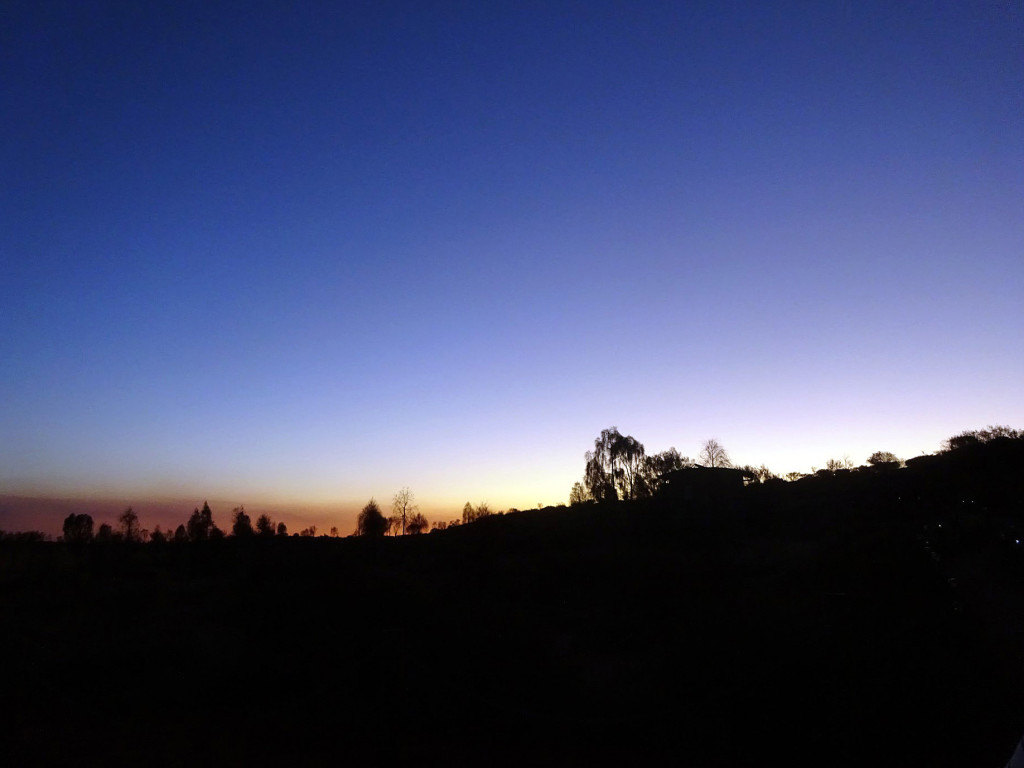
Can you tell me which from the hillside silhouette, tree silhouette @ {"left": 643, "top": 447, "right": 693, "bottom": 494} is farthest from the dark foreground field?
tree silhouette @ {"left": 643, "top": 447, "right": 693, "bottom": 494}

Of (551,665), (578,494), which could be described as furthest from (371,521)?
(551,665)

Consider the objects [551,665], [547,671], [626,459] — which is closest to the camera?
[547,671]

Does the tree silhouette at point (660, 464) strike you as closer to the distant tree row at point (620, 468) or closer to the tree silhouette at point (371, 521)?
the distant tree row at point (620, 468)

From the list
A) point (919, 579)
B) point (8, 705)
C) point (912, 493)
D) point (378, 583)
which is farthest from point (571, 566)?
point (912, 493)

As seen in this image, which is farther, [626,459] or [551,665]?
[626,459]

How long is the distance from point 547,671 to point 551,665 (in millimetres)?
257

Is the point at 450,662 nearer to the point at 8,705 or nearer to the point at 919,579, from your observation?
the point at 8,705

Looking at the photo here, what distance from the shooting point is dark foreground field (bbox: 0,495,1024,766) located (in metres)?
9.88

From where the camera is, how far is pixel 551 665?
42.7 ft

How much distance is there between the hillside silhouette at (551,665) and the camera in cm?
993

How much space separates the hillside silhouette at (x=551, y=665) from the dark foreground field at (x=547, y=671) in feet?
0.17

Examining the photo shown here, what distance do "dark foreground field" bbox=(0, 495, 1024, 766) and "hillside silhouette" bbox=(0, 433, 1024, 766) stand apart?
52 millimetres

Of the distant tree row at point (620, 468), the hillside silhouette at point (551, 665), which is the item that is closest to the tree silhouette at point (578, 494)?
the distant tree row at point (620, 468)

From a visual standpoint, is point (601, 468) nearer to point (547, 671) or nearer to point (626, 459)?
point (626, 459)
